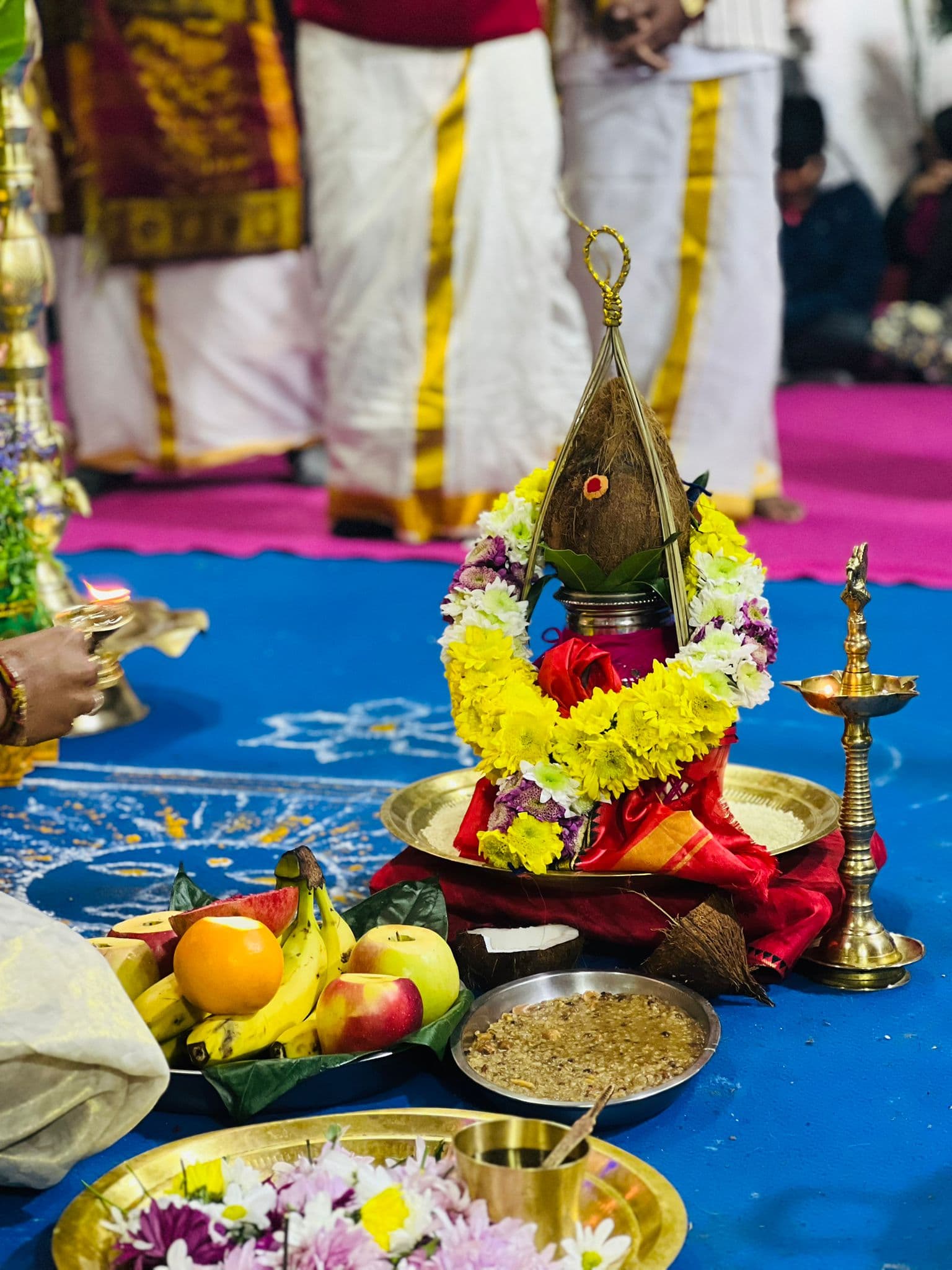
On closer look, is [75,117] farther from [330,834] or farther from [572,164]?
[330,834]

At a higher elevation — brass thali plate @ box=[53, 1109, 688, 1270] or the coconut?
brass thali plate @ box=[53, 1109, 688, 1270]

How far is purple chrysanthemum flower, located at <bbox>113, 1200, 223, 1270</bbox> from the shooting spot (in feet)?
5.22

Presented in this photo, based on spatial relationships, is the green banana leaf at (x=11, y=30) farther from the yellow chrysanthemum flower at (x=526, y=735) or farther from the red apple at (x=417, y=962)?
the red apple at (x=417, y=962)

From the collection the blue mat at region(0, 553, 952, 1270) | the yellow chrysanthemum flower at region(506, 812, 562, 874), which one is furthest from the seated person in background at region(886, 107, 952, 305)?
the yellow chrysanthemum flower at region(506, 812, 562, 874)

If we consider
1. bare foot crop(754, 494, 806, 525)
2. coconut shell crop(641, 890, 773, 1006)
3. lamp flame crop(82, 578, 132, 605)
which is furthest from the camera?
bare foot crop(754, 494, 806, 525)

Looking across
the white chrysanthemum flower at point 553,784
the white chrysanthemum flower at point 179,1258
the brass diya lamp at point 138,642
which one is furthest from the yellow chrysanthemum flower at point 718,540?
the brass diya lamp at point 138,642

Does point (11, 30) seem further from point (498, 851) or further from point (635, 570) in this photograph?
point (498, 851)

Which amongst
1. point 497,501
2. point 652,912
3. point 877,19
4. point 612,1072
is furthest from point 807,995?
point 877,19

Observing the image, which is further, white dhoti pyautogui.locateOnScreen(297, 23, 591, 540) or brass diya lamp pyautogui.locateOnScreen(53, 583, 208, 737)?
white dhoti pyautogui.locateOnScreen(297, 23, 591, 540)

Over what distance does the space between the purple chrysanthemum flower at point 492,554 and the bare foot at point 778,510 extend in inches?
130

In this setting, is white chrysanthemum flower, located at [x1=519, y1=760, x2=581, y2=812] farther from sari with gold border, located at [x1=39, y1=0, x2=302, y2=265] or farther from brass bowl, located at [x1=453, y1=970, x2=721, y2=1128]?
sari with gold border, located at [x1=39, y1=0, x2=302, y2=265]

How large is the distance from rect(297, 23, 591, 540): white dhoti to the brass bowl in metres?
3.49

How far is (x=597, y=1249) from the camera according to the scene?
5.25ft

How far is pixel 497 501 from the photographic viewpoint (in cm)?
266
